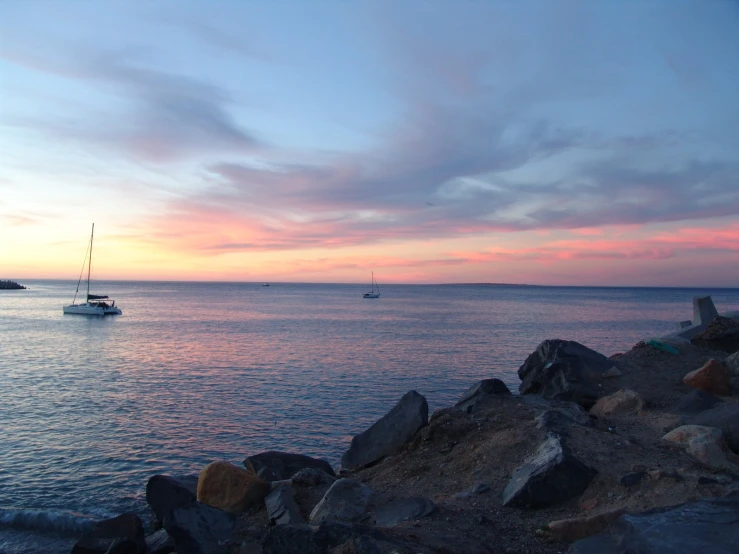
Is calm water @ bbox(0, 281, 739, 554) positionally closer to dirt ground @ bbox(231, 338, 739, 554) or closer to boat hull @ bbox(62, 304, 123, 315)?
dirt ground @ bbox(231, 338, 739, 554)

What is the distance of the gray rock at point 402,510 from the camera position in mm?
6984

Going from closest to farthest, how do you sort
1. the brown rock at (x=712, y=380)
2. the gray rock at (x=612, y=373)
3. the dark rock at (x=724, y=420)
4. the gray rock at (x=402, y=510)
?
the gray rock at (x=402, y=510), the dark rock at (x=724, y=420), the brown rock at (x=712, y=380), the gray rock at (x=612, y=373)

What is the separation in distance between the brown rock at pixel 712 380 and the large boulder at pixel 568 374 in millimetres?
2077

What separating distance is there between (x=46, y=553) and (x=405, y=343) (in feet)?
103

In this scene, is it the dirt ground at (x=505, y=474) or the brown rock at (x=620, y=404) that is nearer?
the dirt ground at (x=505, y=474)

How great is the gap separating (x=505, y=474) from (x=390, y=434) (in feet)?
10.3

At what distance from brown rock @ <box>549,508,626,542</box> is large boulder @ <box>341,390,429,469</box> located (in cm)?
469

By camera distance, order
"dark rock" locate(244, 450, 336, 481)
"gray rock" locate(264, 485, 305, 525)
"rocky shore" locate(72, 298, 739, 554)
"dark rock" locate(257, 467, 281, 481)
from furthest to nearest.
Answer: "dark rock" locate(244, 450, 336, 481) < "dark rock" locate(257, 467, 281, 481) < "gray rock" locate(264, 485, 305, 525) < "rocky shore" locate(72, 298, 739, 554)

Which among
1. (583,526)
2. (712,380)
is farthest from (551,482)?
(712,380)

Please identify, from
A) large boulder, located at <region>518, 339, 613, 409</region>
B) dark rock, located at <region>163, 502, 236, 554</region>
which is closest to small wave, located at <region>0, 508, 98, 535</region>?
dark rock, located at <region>163, 502, 236, 554</region>

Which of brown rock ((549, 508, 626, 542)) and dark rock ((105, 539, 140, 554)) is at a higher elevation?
brown rock ((549, 508, 626, 542))

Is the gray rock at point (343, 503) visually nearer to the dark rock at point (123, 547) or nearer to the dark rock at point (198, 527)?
the dark rock at point (198, 527)

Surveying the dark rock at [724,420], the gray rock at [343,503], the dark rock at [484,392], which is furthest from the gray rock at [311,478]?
the dark rock at [724,420]

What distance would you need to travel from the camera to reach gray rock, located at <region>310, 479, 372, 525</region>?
24.0ft
